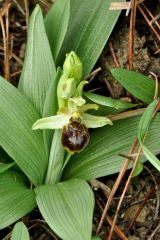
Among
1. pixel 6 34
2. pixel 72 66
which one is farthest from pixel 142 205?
pixel 6 34

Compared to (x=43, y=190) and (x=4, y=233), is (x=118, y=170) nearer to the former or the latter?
(x=43, y=190)

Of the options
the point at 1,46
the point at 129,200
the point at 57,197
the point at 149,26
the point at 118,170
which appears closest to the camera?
the point at 57,197

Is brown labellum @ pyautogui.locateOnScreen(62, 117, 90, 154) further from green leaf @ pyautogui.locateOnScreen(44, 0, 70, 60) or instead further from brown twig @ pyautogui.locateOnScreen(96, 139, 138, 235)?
green leaf @ pyautogui.locateOnScreen(44, 0, 70, 60)

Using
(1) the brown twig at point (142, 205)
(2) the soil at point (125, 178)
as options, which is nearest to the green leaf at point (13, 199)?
(2) the soil at point (125, 178)

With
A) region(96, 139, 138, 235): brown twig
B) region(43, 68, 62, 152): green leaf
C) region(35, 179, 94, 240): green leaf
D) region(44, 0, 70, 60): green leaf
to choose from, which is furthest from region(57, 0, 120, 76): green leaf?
region(35, 179, 94, 240): green leaf

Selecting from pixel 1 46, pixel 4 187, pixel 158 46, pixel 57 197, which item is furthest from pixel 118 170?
pixel 1 46

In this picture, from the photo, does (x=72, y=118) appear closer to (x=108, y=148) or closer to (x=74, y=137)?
(x=74, y=137)

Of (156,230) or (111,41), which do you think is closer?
(156,230)
